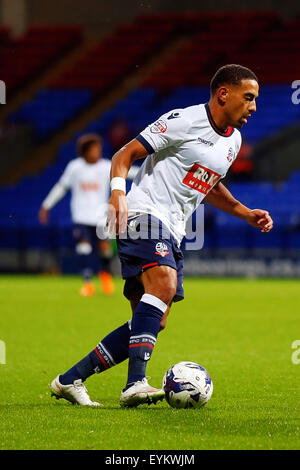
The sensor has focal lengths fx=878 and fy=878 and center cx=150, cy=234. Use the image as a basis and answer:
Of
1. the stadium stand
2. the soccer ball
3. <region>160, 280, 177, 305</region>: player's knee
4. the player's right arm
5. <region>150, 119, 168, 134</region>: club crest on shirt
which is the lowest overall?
the soccer ball

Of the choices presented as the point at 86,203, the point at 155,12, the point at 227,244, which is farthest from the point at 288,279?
the point at 155,12

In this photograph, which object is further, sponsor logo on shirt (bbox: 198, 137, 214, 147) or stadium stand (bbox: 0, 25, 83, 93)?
stadium stand (bbox: 0, 25, 83, 93)

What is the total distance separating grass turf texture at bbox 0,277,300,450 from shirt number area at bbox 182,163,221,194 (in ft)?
3.96

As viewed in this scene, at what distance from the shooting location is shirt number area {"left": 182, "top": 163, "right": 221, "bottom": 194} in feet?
16.1

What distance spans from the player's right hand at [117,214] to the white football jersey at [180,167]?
0.43 metres

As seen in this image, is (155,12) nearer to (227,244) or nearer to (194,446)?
(227,244)

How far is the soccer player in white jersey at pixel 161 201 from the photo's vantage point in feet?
15.2

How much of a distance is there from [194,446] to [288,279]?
13171 mm

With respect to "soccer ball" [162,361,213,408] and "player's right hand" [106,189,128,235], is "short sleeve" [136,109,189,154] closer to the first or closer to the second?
"player's right hand" [106,189,128,235]

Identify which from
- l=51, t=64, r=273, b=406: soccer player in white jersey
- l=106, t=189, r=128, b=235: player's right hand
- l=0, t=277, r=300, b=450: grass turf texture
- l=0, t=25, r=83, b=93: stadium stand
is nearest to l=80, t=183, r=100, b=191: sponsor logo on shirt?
l=0, t=277, r=300, b=450: grass turf texture

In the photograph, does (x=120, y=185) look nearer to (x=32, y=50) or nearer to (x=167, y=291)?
(x=167, y=291)

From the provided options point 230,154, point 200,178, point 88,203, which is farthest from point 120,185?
point 88,203

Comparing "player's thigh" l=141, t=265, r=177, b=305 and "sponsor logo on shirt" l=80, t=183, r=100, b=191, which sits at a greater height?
"sponsor logo on shirt" l=80, t=183, r=100, b=191

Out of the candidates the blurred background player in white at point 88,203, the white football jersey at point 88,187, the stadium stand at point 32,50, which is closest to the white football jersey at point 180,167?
the blurred background player in white at point 88,203
